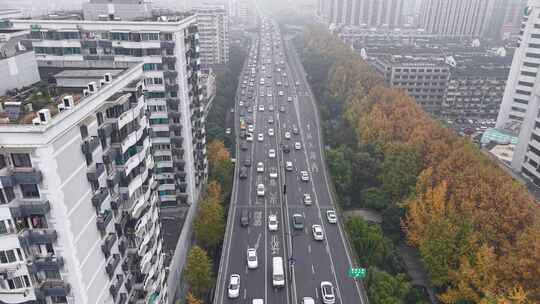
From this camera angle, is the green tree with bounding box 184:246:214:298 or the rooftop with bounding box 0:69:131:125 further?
the green tree with bounding box 184:246:214:298

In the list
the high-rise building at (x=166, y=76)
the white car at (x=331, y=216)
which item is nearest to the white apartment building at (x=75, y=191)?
the high-rise building at (x=166, y=76)

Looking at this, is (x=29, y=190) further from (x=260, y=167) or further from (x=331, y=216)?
(x=260, y=167)

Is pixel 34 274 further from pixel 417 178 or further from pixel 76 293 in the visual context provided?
pixel 417 178

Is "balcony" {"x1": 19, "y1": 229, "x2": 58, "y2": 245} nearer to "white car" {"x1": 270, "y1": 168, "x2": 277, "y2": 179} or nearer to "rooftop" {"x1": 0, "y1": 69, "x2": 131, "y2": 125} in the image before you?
"rooftop" {"x1": 0, "y1": 69, "x2": 131, "y2": 125}

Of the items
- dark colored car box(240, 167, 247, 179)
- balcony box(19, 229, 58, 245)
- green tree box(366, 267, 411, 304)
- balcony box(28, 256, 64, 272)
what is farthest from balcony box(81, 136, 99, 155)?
dark colored car box(240, 167, 247, 179)

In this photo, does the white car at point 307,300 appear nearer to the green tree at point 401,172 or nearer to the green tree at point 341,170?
the green tree at point 401,172

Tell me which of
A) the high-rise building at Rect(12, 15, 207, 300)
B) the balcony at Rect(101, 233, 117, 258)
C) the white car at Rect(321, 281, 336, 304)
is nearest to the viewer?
the balcony at Rect(101, 233, 117, 258)

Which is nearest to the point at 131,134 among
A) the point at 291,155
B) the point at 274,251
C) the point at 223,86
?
the point at 274,251

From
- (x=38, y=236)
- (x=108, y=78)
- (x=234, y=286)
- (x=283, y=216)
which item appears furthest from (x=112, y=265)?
(x=283, y=216)
